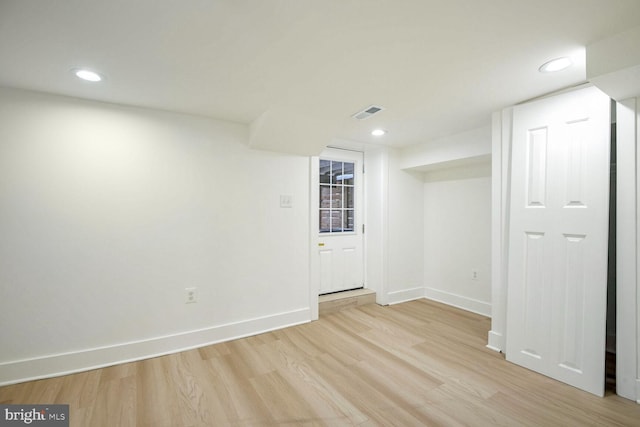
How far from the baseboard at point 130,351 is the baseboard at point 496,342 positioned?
6.33 ft

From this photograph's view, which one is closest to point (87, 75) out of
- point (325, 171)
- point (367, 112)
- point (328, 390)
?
point (367, 112)

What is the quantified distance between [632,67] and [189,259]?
3.25 meters

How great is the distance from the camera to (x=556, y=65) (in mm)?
1657

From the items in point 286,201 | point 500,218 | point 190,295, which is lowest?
point 190,295

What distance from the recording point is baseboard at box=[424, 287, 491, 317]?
10.7ft

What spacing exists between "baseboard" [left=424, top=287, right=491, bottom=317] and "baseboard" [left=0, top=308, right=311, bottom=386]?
2136mm

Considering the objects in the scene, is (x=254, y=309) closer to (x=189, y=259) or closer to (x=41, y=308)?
(x=189, y=259)

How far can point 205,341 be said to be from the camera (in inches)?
99.3

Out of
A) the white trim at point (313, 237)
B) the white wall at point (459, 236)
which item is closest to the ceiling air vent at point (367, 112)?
the white trim at point (313, 237)

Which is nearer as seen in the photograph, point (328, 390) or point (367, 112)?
point (328, 390)

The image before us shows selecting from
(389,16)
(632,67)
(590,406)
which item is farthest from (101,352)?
(632,67)

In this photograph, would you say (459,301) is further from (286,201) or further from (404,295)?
(286,201)

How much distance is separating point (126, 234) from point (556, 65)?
332 cm

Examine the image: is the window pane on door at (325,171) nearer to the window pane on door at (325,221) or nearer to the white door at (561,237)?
the window pane on door at (325,221)
